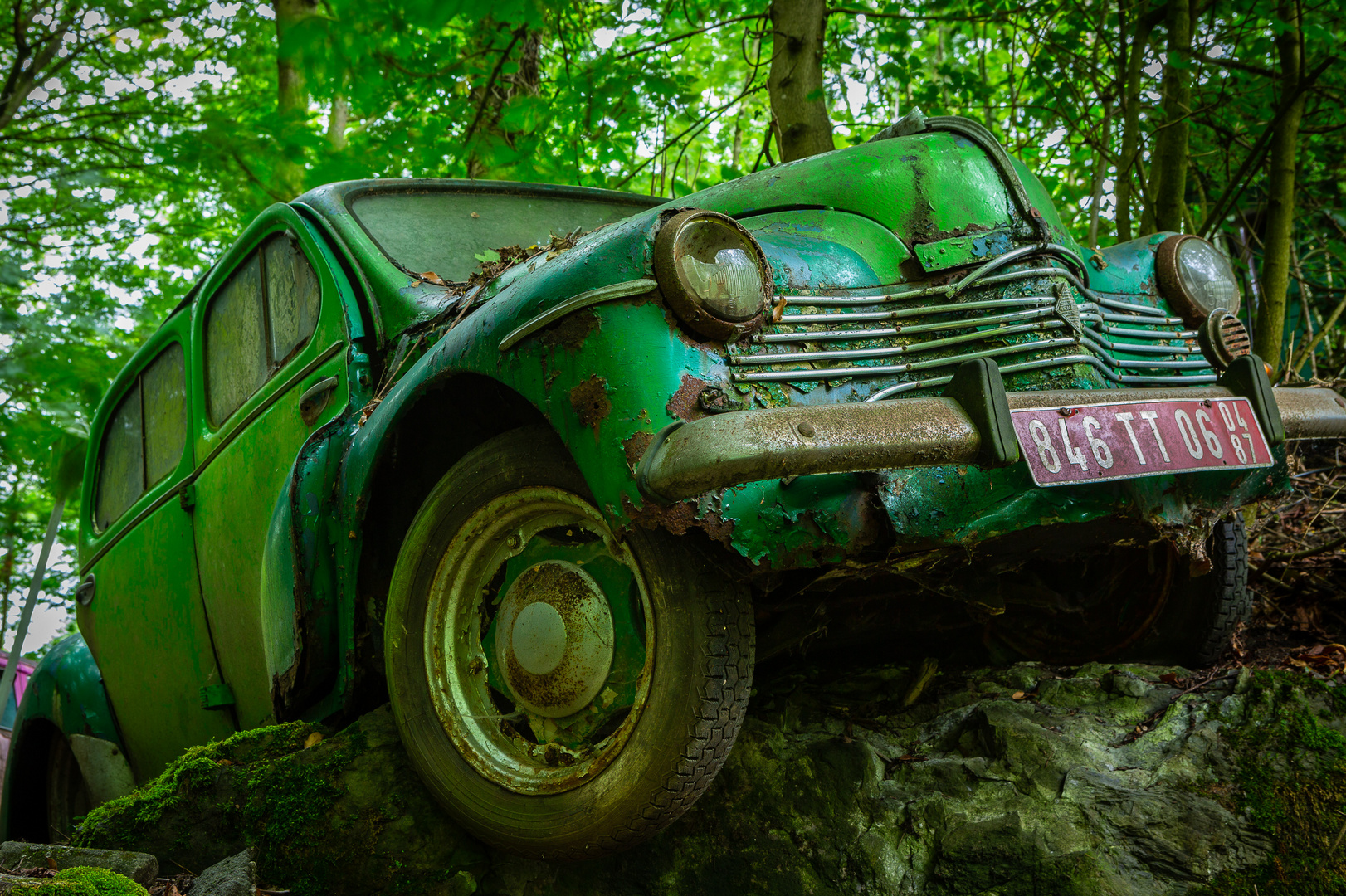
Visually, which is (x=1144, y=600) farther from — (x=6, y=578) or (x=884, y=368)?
(x=6, y=578)

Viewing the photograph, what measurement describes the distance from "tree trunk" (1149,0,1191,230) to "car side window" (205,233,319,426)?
4051mm

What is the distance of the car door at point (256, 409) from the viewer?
2854mm

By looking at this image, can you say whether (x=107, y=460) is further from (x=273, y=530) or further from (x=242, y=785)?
(x=242, y=785)

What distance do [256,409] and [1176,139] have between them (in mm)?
4494

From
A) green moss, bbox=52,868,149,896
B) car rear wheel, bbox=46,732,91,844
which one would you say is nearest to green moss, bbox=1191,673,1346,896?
green moss, bbox=52,868,149,896

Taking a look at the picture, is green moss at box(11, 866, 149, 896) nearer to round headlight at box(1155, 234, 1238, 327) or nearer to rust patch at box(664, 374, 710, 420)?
rust patch at box(664, 374, 710, 420)

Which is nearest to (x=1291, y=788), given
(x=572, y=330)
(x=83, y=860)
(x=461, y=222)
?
(x=572, y=330)

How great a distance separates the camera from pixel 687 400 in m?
1.74

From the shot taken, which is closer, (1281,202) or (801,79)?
(1281,202)

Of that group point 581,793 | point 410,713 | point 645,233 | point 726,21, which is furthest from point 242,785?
point 726,21

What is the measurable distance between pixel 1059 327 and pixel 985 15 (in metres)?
3.74

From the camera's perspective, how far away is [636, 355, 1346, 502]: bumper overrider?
1.58 metres

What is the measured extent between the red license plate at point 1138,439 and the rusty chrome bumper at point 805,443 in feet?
0.32

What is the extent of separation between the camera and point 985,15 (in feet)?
16.7
